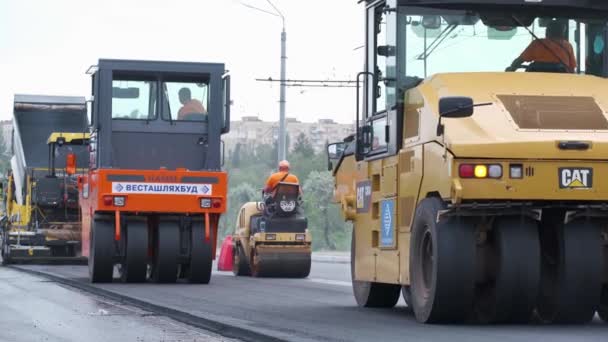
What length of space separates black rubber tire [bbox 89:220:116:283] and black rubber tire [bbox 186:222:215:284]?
1.23 m

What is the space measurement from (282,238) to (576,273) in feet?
47.9

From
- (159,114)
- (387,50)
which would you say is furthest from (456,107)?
(159,114)

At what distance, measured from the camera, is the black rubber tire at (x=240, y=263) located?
2719cm

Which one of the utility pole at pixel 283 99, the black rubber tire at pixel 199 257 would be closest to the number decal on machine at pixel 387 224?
the black rubber tire at pixel 199 257

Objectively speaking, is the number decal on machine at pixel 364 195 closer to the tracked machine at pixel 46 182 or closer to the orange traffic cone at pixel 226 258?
the orange traffic cone at pixel 226 258

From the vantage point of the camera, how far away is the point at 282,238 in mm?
26234

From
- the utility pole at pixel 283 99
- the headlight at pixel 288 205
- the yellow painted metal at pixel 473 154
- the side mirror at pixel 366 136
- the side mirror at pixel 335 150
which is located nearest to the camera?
the yellow painted metal at pixel 473 154

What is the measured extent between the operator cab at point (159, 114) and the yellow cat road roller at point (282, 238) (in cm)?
303

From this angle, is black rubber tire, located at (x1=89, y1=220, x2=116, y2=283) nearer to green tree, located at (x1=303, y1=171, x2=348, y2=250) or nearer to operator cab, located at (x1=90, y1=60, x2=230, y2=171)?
operator cab, located at (x1=90, y1=60, x2=230, y2=171)

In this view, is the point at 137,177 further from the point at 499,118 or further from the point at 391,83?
the point at 499,118

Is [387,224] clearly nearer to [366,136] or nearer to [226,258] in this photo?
[366,136]

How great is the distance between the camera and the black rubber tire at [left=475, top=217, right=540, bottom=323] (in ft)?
38.9

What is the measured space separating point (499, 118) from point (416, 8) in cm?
187

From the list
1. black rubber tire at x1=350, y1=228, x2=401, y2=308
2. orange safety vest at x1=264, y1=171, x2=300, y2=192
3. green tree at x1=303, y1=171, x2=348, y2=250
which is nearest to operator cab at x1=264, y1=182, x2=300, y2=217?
orange safety vest at x1=264, y1=171, x2=300, y2=192
